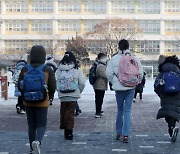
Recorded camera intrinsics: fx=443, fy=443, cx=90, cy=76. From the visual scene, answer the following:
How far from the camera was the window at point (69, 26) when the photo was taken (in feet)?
234

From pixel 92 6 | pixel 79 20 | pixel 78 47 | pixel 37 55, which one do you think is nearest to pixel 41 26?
pixel 79 20

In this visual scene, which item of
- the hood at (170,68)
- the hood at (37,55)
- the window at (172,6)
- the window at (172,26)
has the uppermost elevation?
the window at (172,6)

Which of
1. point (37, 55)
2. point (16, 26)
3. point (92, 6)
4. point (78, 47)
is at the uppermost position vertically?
point (92, 6)

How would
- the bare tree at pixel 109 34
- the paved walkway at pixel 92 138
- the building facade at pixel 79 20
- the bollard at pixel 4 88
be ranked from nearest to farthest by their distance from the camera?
the paved walkway at pixel 92 138 < the bollard at pixel 4 88 < the bare tree at pixel 109 34 < the building facade at pixel 79 20

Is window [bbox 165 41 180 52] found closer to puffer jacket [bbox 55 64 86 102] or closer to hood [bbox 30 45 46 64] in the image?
puffer jacket [bbox 55 64 86 102]

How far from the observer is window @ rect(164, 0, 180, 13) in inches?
2813

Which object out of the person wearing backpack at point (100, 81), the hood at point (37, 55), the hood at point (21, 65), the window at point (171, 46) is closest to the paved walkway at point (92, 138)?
the person wearing backpack at point (100, 81)

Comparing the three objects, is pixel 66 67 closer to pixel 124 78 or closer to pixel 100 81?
pixel 124 78

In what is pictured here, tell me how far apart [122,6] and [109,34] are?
480 inches

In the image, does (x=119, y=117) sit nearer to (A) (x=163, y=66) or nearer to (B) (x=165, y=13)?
(A) (x=163, y=66)

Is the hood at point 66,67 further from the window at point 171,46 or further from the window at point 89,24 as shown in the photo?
the window at point 171,46

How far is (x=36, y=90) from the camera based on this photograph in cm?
660

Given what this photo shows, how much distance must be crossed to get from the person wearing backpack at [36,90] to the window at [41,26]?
2574 inches

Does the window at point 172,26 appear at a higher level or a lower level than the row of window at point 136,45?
higher
